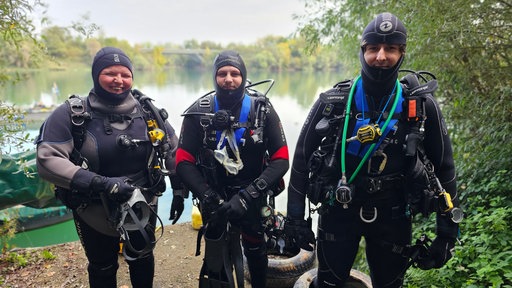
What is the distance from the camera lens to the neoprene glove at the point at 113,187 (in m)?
2.01

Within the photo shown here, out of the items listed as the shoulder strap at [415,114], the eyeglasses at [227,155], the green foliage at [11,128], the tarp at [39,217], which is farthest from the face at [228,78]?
the tarp at [39,217]

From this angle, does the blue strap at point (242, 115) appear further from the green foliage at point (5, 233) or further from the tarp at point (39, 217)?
the tarp at point (39, 217)

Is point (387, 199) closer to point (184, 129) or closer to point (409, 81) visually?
point (409, 81)

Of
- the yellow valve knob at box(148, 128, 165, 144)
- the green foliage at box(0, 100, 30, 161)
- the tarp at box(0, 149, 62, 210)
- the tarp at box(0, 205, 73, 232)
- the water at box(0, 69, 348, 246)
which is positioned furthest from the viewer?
the water at box(0, 69, 348, 246)

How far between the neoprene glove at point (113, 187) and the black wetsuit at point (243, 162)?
0.39 meters

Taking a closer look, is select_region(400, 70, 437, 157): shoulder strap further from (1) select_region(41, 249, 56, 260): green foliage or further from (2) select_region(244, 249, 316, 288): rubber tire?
(1) select_region(41, 249, 56, 260): green foliage

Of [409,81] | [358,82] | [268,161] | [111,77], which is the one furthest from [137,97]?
[409,81]

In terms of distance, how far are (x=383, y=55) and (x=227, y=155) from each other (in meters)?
1.11

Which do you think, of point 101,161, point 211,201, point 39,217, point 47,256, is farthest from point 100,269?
point 39,217

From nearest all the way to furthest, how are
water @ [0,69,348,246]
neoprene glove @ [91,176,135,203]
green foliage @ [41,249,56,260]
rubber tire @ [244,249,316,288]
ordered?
1. neoprene glove @ [91,176,135,203]
2. rubber tire @ [244,249,316,288]
3. green foliage @ [41,249,56,260]
4. water @ [0,69,348,246]

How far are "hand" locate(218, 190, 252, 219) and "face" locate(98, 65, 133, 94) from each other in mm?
1044

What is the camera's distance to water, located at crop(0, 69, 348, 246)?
6973 millimetres

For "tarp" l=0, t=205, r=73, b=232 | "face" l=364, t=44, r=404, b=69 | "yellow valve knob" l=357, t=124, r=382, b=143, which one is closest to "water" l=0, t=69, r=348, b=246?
"tarp" l=0, t=205, r=73, b=232

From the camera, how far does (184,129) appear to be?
2.30 m
